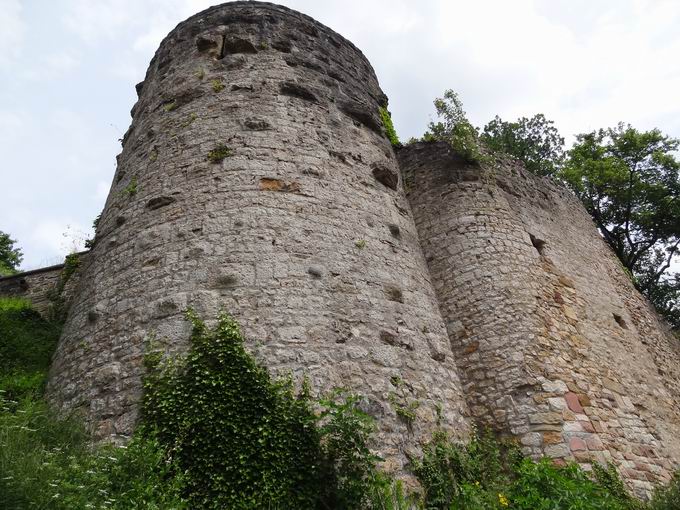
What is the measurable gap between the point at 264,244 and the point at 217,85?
9.74 ft

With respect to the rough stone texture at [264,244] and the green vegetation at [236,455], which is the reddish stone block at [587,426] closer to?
the green vegetation at [236,455]

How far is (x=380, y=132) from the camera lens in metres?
8.08

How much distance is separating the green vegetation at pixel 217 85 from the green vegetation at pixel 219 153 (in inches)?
48.1

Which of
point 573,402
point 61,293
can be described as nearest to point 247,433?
point 573,402

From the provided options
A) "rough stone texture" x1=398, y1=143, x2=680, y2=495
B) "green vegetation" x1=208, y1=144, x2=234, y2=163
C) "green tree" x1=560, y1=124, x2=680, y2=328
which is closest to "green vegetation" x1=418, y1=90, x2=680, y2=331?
"green tree" x1=560, y1=124, x2=680, y2=328

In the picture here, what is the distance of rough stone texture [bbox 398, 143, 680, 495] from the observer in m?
6.15

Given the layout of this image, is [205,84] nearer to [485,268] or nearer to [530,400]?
[485,268]

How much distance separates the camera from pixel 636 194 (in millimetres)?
16891

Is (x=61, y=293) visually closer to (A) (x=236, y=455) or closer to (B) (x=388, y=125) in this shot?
(A) (x=236, y=455)

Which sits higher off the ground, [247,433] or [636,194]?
[636,194]

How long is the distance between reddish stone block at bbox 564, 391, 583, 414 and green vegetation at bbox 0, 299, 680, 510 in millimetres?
1303

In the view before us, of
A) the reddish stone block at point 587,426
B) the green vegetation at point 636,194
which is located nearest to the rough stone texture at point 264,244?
the reddish stone block at point 587,426

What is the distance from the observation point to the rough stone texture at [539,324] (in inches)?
242

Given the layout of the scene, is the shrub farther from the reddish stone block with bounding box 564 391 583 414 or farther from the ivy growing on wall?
the reddish stone block with bounding box 564 391 583 414
